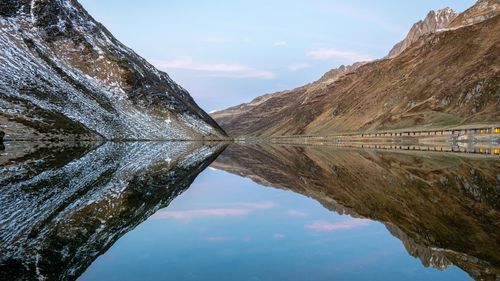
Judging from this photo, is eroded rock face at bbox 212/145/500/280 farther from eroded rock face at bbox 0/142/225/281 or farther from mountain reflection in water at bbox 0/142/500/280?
eroded rock face at bbox 0/142/225/281

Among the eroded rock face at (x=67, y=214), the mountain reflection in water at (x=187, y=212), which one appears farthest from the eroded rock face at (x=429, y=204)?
the eroded rock face at (x=67, y=214)

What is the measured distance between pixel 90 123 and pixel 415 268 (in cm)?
17049

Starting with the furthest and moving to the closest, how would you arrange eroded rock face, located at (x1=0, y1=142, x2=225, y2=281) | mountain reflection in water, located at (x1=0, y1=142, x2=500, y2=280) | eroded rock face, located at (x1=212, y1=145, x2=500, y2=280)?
eroded rock face, located at (x1=212, y1=145, x2=500, y2=280)
mountain reflection in water, located at (x1=0, y1=142, x2=500, y2=280)
eroded rock face, located at (x1=0, y1=142, x2=225, y2=281)

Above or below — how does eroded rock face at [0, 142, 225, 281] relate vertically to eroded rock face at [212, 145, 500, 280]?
above

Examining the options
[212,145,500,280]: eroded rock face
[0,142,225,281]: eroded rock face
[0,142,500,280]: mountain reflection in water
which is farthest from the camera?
[212,145,500,280]: eroded rock face

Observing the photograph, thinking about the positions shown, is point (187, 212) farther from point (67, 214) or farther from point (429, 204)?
point (429, 204)

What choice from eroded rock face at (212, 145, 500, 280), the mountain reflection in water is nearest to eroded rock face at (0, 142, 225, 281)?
the mountain reflection in water

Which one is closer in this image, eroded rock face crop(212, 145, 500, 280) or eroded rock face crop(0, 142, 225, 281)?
eroded rock face crop(0, 142, 225, 281)

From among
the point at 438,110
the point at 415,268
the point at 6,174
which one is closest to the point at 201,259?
the point at 415,268

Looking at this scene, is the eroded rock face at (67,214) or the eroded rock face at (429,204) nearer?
the eroded rock face at (67,214)

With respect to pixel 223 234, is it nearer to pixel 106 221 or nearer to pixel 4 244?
pixel 106 221

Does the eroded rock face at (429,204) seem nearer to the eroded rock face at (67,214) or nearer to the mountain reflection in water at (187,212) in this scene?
the mountain reflection in water at (187,212)

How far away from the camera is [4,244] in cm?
1770

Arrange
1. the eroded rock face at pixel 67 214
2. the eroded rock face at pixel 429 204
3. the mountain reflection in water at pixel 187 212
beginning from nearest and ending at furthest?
the eroded rock face at pixel 67 214
the mountain reflection in water at pixel 187 212
the eroded rock face at pixel 429 204
